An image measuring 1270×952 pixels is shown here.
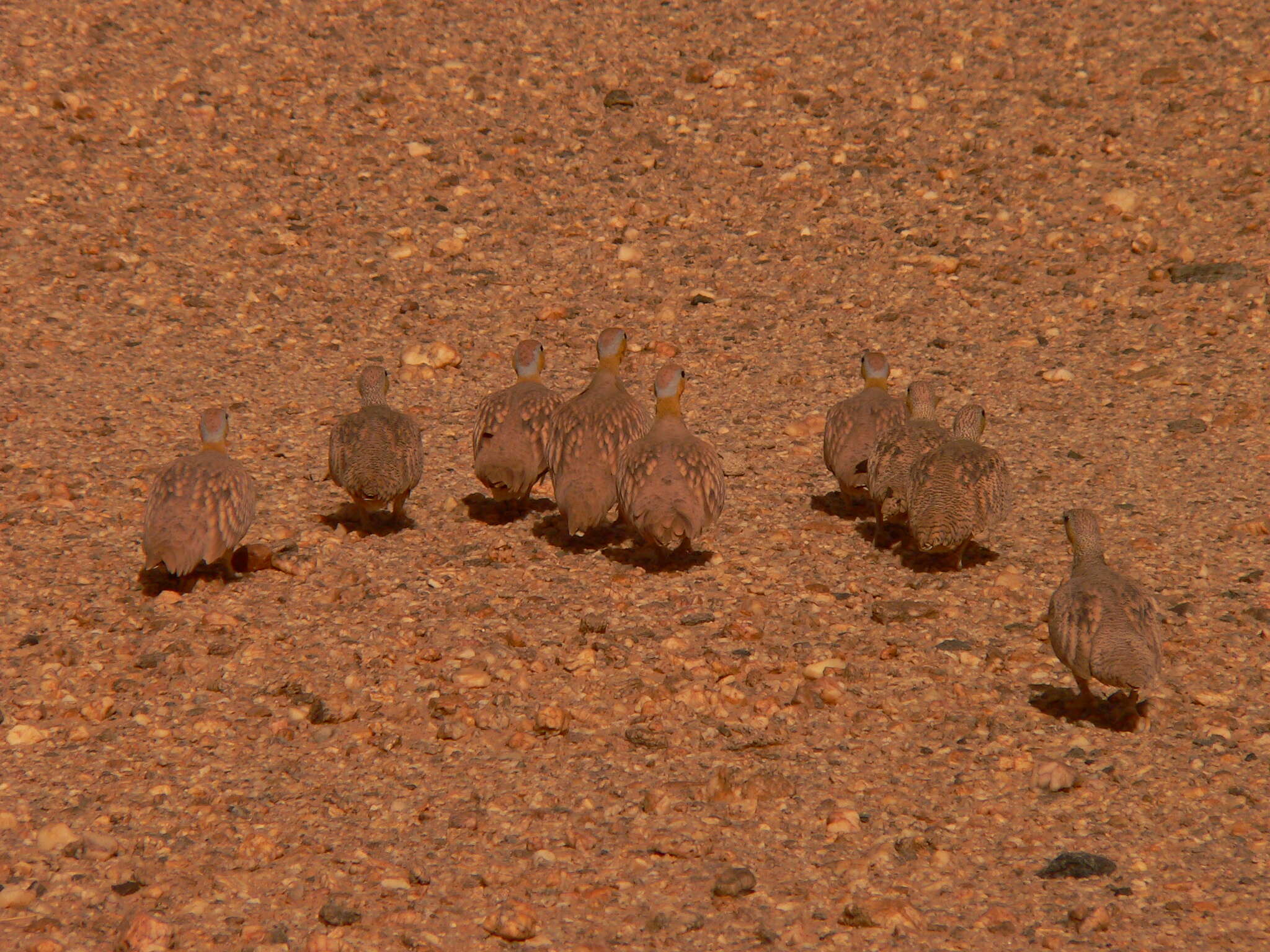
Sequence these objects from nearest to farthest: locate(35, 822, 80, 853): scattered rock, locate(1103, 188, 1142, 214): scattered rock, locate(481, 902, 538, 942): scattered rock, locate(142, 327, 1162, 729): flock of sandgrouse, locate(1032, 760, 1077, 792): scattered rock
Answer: locate(481, 902, 538, 942): scattered rock → locate(35, 822, 80, 853): scattered rock → locate(1032, 760, 1077, 792): scattered rock → locate(142, 327, 1162, 729): flock of sandgrouse → locate(1103, 188, 1142, 214): scattered rock

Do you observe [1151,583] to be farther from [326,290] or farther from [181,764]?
[326,290]

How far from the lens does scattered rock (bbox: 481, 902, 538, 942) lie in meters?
5.32

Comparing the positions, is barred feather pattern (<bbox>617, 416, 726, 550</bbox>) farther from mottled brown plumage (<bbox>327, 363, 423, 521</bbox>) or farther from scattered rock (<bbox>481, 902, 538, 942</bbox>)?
scattered rock (<bbox>481, 902, 538, 942</bbox>)

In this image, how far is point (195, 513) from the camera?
777 cm

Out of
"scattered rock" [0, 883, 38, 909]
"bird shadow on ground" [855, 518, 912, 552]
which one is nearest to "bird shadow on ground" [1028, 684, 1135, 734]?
"bird shadow on ground" [855, 518, 912, 552]

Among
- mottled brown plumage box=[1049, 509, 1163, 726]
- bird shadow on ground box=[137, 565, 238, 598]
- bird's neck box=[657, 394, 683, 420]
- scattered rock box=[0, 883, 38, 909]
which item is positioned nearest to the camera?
scattered rock box=[0, 883, 38, 909]

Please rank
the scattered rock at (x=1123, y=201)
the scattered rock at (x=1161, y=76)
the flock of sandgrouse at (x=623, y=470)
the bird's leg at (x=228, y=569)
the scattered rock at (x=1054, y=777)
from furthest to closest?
the scattered rock at (x=1161, y=76)
the scattered rock at (x=1123, y=201)
the bird's leg at (x=228, y=569)
the flock of sandgrouse at (x=623, y=470)
the scattered rock at (x=1054, y=777)

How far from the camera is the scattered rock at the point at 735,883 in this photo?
555 cm

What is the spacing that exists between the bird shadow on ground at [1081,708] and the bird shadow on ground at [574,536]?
2.90 m

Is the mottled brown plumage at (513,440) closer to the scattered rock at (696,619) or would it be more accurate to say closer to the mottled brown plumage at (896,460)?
the scattered rock at (696,619)

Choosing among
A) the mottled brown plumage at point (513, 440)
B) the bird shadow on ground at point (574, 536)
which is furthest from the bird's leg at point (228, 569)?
the bird shadow on ground at point (574, 536)

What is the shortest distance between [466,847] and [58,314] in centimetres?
812

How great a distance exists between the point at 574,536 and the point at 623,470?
0.83m

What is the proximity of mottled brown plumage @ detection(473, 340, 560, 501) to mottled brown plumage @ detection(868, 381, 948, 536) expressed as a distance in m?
2.11
